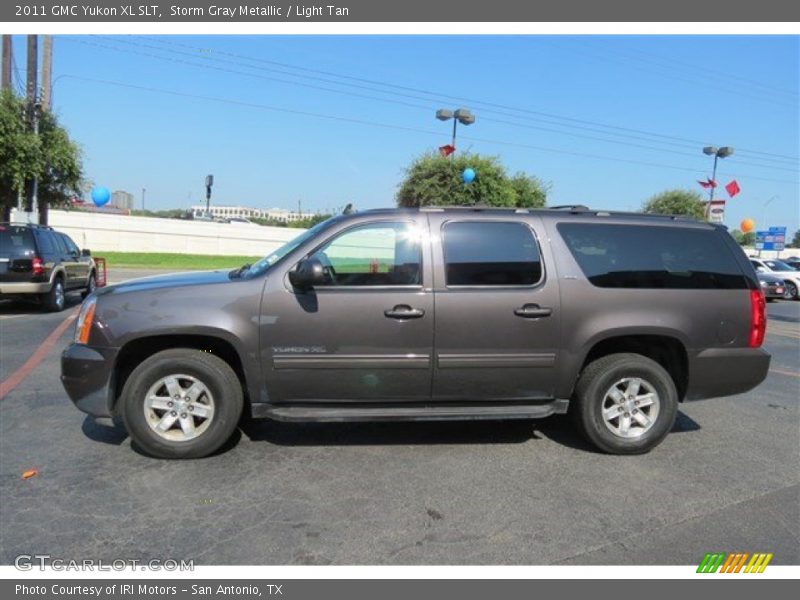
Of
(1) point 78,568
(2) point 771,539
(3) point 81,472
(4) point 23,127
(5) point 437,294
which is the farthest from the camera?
(4) point 23,127

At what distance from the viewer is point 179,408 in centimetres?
417

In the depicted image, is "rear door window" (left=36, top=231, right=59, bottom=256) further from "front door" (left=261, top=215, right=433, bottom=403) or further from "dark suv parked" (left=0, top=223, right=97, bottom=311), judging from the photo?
"front door" (left=261, top=215, right=433, bottom=403)

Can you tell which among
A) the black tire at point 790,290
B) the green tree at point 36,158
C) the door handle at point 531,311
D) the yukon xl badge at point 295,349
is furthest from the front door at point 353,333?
the black tire at point 790,290

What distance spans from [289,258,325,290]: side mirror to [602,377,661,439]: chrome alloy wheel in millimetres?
2443

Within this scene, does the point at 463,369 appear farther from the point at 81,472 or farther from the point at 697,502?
the point at 81,472

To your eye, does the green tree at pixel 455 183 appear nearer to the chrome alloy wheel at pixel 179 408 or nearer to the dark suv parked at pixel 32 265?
the dark suv parked at pixel 32 265

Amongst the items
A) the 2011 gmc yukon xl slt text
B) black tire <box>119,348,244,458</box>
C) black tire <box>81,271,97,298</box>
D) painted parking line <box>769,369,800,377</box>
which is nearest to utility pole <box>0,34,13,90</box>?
black tire <box>81,271,97,298</box>

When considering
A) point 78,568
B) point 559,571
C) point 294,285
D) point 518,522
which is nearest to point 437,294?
point 294,285

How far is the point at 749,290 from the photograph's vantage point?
4.57 metres

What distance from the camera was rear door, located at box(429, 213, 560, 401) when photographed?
166 inches

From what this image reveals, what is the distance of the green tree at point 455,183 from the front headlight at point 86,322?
78.7ft

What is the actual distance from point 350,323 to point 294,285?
1.59 ft

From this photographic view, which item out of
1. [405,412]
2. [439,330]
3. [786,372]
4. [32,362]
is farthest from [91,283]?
[786,372]

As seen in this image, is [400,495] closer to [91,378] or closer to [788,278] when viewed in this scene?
[91,378]
